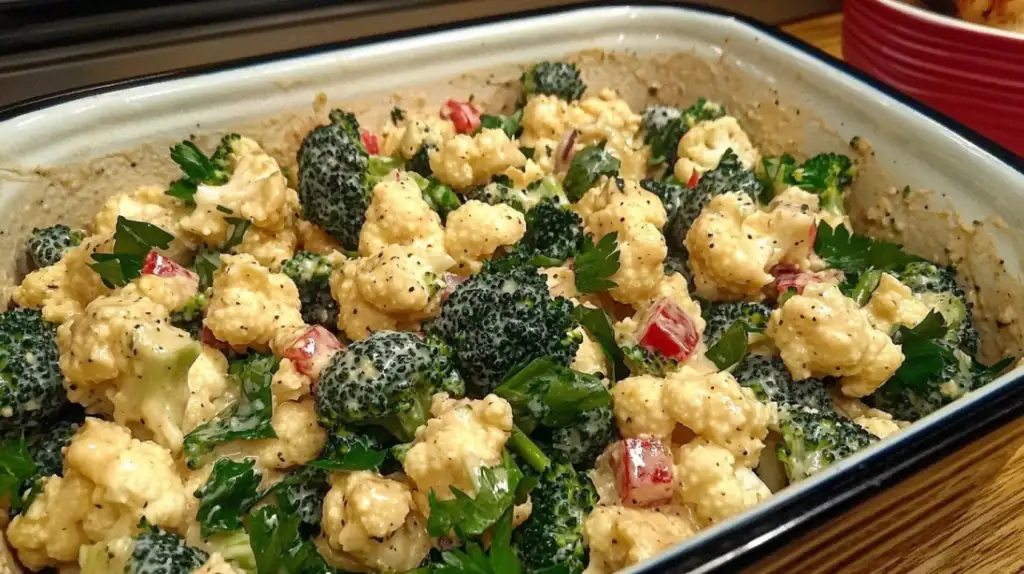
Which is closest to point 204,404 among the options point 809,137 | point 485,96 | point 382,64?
point 382,64

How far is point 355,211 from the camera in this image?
1116 mm

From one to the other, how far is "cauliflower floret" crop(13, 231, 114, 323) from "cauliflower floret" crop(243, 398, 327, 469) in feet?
1.06

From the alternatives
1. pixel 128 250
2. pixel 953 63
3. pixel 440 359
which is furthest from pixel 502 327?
pixel 953 63

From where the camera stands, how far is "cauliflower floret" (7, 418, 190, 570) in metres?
0.79

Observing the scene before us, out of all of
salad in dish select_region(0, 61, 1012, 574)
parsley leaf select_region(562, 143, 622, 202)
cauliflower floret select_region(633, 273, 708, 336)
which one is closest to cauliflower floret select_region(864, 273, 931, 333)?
salad in dish select_region(0, 61, 1012, 574)

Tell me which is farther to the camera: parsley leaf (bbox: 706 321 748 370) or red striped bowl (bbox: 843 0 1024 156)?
red striped bowl (bbox: 843 0 1024 156)

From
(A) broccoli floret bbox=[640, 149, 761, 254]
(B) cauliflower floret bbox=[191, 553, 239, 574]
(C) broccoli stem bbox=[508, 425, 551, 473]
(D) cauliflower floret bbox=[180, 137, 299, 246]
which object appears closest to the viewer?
(B) cauliflower floret bbox=[191, 553, 239, 574]

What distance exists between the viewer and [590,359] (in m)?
0.98

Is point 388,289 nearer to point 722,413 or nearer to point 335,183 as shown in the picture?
point 335,183

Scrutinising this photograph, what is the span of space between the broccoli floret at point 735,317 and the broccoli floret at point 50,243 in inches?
34.4

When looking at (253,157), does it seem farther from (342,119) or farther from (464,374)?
(464,374)

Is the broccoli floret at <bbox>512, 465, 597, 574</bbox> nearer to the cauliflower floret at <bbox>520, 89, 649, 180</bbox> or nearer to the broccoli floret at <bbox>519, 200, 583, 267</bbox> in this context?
the broccoli floret at <bbox>519, 200, 583, 267</bbox>

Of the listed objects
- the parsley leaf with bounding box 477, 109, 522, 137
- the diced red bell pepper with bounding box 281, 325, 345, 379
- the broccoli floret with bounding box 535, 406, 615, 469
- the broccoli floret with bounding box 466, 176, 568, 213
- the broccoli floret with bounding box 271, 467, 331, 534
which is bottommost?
the broccoli floret with bounding box 271, 467, 331, 534

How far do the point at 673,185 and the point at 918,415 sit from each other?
0.49 meters
